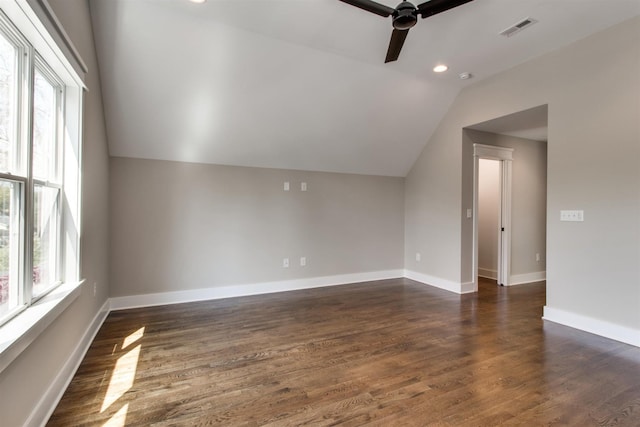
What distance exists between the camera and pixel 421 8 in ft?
7.22

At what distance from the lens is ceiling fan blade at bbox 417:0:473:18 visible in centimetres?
212

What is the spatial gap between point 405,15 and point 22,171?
248 centimetres

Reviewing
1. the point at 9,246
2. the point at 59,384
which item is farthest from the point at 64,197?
the point at 59,384

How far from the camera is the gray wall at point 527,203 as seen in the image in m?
4.86

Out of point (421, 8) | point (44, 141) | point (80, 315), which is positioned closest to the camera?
point (44, 141)

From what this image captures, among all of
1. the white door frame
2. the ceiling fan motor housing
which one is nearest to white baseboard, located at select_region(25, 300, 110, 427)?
the ceiling fan motor housing

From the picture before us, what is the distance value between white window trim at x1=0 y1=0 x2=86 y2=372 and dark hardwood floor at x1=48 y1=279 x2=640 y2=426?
60 cm

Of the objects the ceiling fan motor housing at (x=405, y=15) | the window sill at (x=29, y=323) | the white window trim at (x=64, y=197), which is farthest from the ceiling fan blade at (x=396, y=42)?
the window sill at (x=29, y=323)

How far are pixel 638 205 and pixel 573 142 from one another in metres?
0.80

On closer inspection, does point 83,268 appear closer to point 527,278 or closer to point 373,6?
point 373,6

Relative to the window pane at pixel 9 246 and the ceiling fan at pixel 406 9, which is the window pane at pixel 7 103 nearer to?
the window pane at pixel 9 246

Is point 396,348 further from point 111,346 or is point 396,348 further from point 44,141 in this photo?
point 44,141

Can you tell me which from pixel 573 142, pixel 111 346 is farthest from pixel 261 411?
pixel 573 142

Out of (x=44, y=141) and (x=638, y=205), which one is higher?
(x=44, y=141)
